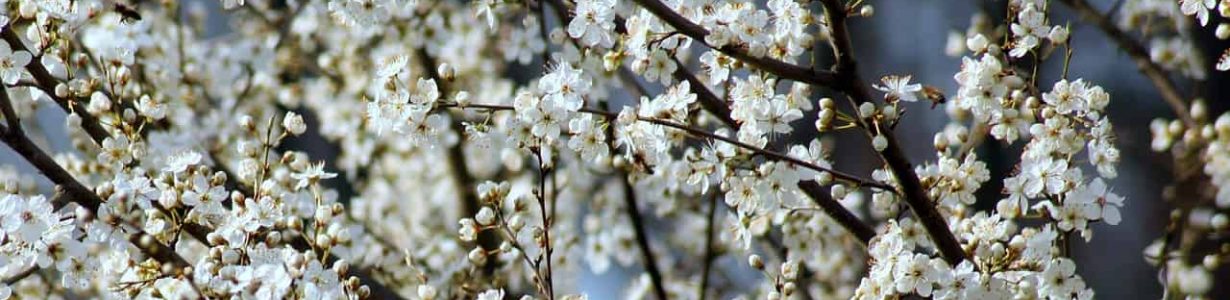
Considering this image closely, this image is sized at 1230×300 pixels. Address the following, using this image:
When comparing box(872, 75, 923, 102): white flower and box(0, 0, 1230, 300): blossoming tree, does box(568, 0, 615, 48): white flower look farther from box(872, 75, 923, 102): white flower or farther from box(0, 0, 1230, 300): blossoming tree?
box(872, 75, 923, 102): white flower

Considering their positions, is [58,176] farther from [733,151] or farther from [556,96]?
[733,151]

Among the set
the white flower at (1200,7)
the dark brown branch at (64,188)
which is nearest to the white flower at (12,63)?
the dark brown branch at (64,188)

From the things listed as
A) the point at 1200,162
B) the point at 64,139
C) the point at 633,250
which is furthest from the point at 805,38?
the point at 64,139

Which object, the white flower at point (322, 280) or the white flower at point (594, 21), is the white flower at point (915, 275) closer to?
the white flower at point (594, 21)

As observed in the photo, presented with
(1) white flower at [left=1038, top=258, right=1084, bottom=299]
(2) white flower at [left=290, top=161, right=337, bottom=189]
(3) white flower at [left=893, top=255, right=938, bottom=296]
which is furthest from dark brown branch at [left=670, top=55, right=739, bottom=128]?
(2) white flower at [left=290, top=161, right=337, bottom=189]

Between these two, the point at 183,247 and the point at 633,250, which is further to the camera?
the point at 633,250

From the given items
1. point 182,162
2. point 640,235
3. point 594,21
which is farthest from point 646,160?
point 640,235
